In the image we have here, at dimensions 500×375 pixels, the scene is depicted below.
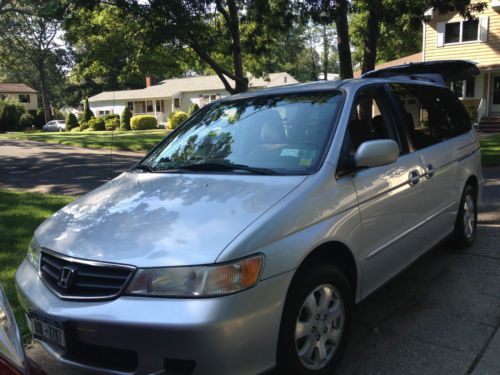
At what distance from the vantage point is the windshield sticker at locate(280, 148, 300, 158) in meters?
3.39

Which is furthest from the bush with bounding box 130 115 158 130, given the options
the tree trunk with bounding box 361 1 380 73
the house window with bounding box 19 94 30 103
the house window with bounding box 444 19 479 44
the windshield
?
the windshield

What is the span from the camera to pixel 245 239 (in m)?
2.49

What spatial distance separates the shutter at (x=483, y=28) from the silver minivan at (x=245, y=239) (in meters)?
21.4

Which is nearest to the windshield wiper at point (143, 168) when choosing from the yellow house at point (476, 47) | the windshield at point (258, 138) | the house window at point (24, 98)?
the windshield at point (258, 138)

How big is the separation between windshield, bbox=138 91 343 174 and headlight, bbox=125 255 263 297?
0.98 metres

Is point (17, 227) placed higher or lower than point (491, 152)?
lower

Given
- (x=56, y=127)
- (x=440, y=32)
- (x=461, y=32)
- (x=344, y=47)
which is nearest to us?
(x=344, y=47)

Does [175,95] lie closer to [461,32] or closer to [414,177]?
[461,32]

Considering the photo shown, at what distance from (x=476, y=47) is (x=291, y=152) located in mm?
23328

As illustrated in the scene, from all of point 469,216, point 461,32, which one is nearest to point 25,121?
point 461,32

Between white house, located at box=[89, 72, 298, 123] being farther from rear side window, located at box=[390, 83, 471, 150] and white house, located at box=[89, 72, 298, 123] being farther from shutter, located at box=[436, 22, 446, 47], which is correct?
rear side window, located at box=[390, 83, 471, 150]

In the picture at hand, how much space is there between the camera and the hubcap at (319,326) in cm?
278

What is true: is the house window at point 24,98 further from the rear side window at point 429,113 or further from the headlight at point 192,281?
the headlight at point 192,281

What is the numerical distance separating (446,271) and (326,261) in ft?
7.52
